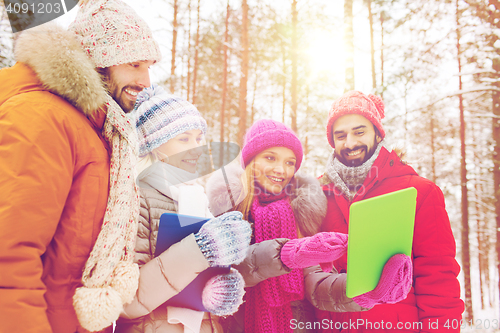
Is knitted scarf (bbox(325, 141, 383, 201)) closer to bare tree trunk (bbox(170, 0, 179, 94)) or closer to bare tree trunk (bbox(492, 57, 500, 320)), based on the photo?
bare tree trunk (bbox(492, 57, 500, 320))

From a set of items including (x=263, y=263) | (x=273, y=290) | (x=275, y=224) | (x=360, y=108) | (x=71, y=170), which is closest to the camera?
(x=71, y=170)

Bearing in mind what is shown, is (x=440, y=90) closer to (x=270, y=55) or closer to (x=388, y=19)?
(x=388, y=19)

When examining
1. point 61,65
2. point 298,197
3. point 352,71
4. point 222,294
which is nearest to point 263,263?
point 222,294

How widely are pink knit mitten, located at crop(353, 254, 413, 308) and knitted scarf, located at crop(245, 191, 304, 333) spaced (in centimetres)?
62

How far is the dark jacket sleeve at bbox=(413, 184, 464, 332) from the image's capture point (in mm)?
1985

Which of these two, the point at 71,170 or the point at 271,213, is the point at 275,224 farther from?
the point at 71,170

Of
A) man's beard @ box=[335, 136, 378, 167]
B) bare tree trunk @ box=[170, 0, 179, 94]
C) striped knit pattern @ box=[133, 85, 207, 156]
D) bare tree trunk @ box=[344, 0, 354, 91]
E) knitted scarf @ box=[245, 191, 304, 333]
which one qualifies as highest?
bare tree trunk @ box=[170, 0, 179, 94]

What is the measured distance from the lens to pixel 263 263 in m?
1.89

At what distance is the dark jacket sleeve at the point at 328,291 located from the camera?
1.98m

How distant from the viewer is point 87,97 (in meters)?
1.34

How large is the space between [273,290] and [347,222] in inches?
32.8

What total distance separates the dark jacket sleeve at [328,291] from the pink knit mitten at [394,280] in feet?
0.80

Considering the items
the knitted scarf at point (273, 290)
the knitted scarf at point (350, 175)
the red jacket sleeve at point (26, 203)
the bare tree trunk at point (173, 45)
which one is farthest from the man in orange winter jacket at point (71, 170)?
the bare tree trunk at point (173, 45)

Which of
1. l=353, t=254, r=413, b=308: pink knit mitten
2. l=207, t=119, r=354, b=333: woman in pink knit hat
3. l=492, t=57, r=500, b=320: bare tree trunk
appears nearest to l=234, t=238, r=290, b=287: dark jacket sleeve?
l=207, t=119, r=354, b=333: woman in pink knit hat
